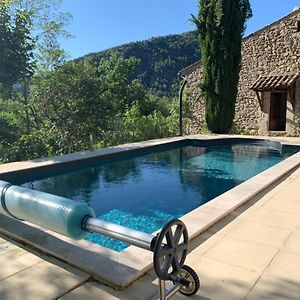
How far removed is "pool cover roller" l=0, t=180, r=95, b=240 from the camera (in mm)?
2438

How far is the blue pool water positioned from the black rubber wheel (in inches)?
67.6

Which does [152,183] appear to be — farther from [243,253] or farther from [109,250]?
[243,253]

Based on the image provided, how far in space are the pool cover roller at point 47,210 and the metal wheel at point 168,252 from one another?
2.42 ft

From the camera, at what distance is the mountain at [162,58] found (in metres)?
39.2

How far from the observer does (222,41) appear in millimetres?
13953

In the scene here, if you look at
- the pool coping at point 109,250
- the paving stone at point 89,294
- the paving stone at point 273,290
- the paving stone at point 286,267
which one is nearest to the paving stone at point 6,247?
the pool coping at point 109,250

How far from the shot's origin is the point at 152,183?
24.1ft

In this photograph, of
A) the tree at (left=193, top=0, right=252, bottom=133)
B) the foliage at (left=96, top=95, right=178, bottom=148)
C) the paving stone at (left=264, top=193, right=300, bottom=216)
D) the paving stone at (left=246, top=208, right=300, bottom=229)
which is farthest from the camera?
the tree at (left=193, top=0, right=252, bottom=133)

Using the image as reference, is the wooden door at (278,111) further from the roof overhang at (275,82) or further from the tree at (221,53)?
the tree at (221,53)

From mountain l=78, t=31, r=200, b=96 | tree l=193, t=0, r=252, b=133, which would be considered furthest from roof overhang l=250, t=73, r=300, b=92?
mountain l=78, t=31, r=200, b=96

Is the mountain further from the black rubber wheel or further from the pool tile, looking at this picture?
the black rubber wheel

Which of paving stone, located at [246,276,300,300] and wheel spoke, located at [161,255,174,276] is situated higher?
wheel spoke, located at [161,255,174,276]

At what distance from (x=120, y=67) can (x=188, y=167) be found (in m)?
15.6

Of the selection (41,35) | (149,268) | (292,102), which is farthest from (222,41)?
(149,268)
